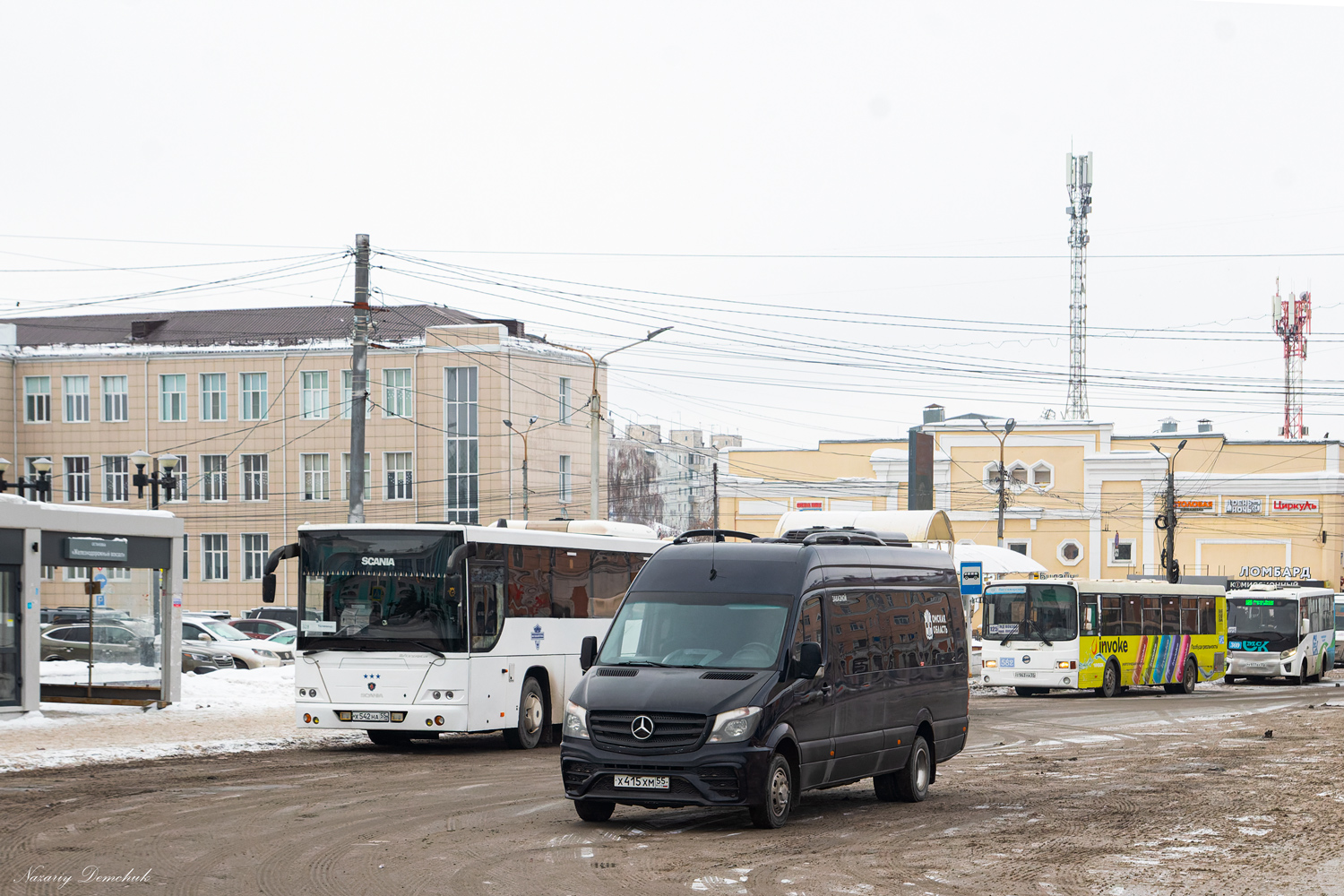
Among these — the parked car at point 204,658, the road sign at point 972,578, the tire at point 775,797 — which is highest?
the tire at point 775,797

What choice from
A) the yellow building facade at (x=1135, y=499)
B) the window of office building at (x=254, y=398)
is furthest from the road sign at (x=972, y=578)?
the window of office building at (x=254, y=398)

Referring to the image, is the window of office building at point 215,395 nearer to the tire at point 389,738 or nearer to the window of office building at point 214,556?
the window of office building at point 214,556

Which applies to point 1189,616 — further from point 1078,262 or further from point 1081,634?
point 1078,262

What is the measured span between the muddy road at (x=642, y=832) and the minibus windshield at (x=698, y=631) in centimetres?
138

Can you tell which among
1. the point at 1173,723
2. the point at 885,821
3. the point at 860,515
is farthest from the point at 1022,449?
the point at 885,821

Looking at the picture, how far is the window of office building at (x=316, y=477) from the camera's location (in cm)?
8181

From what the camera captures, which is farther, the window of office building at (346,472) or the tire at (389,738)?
the window of office building at (346,472)

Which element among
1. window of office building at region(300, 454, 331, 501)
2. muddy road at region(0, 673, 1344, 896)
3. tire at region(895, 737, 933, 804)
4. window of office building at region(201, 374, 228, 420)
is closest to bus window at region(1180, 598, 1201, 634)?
muddy road at region(0, 673, 1344, 896)

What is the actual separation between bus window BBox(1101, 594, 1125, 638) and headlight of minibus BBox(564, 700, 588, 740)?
2673 centimetres

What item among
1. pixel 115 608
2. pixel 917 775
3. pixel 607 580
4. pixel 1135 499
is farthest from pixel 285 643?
pixel 1135 499

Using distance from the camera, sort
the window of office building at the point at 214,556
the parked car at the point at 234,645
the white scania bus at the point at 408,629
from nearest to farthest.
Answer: the white scania bus at the point at 408,629
the parked car at the point at 234,645
the window of office building at the point at 214,556

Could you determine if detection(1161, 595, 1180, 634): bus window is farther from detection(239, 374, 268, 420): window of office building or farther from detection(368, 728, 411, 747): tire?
detection(239, 374, 268, 420): window of office building

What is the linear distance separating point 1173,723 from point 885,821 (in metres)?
15.7

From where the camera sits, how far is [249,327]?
8800 centimetres
